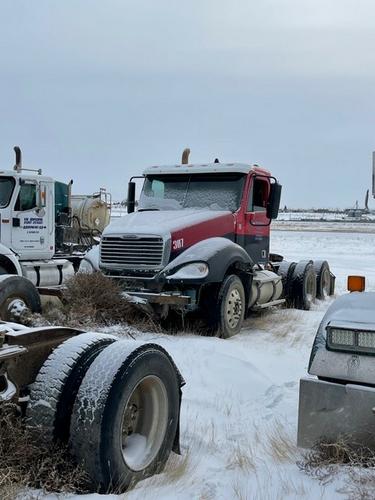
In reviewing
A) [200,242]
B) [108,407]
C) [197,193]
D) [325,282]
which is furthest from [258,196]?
[108,407]

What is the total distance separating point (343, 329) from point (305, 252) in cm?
2543

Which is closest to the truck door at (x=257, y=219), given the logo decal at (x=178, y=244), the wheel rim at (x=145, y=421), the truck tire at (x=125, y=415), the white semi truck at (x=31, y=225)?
the logo decal at (x=178, y=244)

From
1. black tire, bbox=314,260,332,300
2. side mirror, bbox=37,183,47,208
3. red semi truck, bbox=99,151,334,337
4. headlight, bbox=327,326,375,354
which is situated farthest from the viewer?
black tire, bbox=314,260,332,300

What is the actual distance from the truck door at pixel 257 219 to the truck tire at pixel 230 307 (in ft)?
4.00

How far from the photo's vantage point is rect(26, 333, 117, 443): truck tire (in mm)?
3402

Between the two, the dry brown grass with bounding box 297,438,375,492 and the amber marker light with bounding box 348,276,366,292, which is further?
the amber marker light with bounding box 348,276,366,292

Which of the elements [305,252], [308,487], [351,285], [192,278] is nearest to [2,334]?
[308,487]

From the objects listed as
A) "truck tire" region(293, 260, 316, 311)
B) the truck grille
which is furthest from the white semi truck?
"truck tire" region(293, 260, 316, 311)

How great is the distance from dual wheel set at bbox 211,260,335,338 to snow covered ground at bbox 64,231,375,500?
0.95 feet

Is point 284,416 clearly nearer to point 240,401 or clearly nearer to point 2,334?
point 240,401

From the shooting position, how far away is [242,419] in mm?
5227

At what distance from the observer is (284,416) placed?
5266mm

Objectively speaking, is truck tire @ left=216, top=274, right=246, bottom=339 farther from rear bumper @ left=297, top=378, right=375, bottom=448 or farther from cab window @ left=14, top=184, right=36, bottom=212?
cab window @ left=14, top=184, right=36, bottom=212

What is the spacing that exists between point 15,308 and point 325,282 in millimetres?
7965
